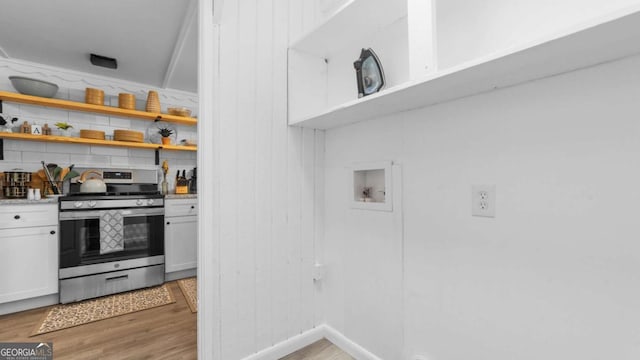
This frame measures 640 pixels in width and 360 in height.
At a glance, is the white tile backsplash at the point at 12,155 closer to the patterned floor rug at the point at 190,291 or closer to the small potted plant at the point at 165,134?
the small potted plant at the point at 165,134

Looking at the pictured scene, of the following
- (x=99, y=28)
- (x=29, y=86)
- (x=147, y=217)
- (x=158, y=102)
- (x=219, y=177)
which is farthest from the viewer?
(x=158, y=102)

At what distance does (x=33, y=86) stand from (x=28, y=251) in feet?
5.20

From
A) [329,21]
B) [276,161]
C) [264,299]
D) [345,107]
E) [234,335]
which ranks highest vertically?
[329,21]

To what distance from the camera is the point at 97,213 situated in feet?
8.59

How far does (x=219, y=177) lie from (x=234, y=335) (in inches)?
33.7

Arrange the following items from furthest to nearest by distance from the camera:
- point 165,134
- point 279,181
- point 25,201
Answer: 1. point 165,134
2. point 25,201
3. point 279,181

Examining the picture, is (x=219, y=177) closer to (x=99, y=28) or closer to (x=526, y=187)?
(x=526, y=187)

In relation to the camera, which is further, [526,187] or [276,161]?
[276,161]

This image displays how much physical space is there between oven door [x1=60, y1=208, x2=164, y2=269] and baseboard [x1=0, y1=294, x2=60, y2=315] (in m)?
0.32

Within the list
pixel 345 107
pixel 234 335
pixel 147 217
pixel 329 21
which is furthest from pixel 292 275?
pixel 147 217

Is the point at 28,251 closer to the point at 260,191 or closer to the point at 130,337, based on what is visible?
the point at 130,337

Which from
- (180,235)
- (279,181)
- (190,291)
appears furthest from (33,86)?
(279,181)

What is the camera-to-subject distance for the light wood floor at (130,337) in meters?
1.72

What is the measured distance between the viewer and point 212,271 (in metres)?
1.42
